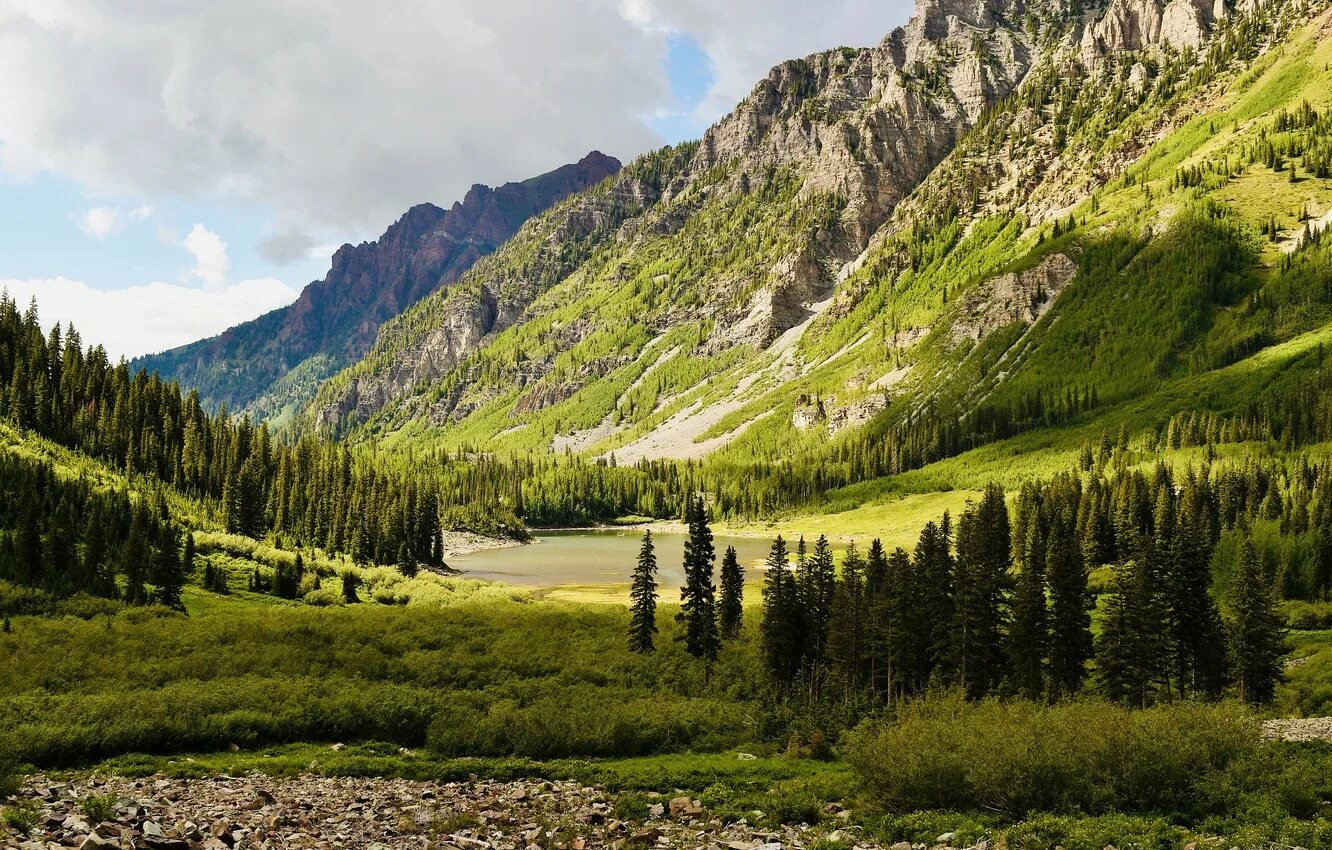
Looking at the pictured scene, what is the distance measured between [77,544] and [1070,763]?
83058mm

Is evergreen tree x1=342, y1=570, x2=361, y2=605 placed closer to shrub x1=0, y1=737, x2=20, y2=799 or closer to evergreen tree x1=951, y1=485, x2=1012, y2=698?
shrub x1=0, y1=737, x2=20, y2=799

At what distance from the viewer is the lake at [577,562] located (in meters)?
130

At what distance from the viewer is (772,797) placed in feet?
96.7

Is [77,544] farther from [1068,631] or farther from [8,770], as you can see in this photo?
[1068,631]

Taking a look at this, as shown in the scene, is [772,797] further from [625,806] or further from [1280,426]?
[1280,426]

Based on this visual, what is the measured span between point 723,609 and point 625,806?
4300 cm

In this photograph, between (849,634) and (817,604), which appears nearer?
(849,634)

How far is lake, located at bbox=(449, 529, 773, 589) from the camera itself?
130m

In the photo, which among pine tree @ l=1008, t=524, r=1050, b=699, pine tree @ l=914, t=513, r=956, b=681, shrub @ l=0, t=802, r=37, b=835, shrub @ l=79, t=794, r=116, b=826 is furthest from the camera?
pine tree @ l=914, t=513, r=956, b=681

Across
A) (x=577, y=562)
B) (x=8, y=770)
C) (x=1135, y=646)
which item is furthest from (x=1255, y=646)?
(x=577, y=562)

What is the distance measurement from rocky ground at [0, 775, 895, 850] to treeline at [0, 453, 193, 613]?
135 ft

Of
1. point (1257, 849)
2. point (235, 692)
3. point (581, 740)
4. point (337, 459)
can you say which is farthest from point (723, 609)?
point (337, 459)

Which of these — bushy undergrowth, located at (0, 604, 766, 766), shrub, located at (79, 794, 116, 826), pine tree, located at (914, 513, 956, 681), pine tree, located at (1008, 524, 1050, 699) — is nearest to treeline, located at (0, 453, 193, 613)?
bushy undergrowth, located at (0, 604, 766, 766)

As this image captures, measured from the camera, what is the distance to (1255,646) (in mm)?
53688
